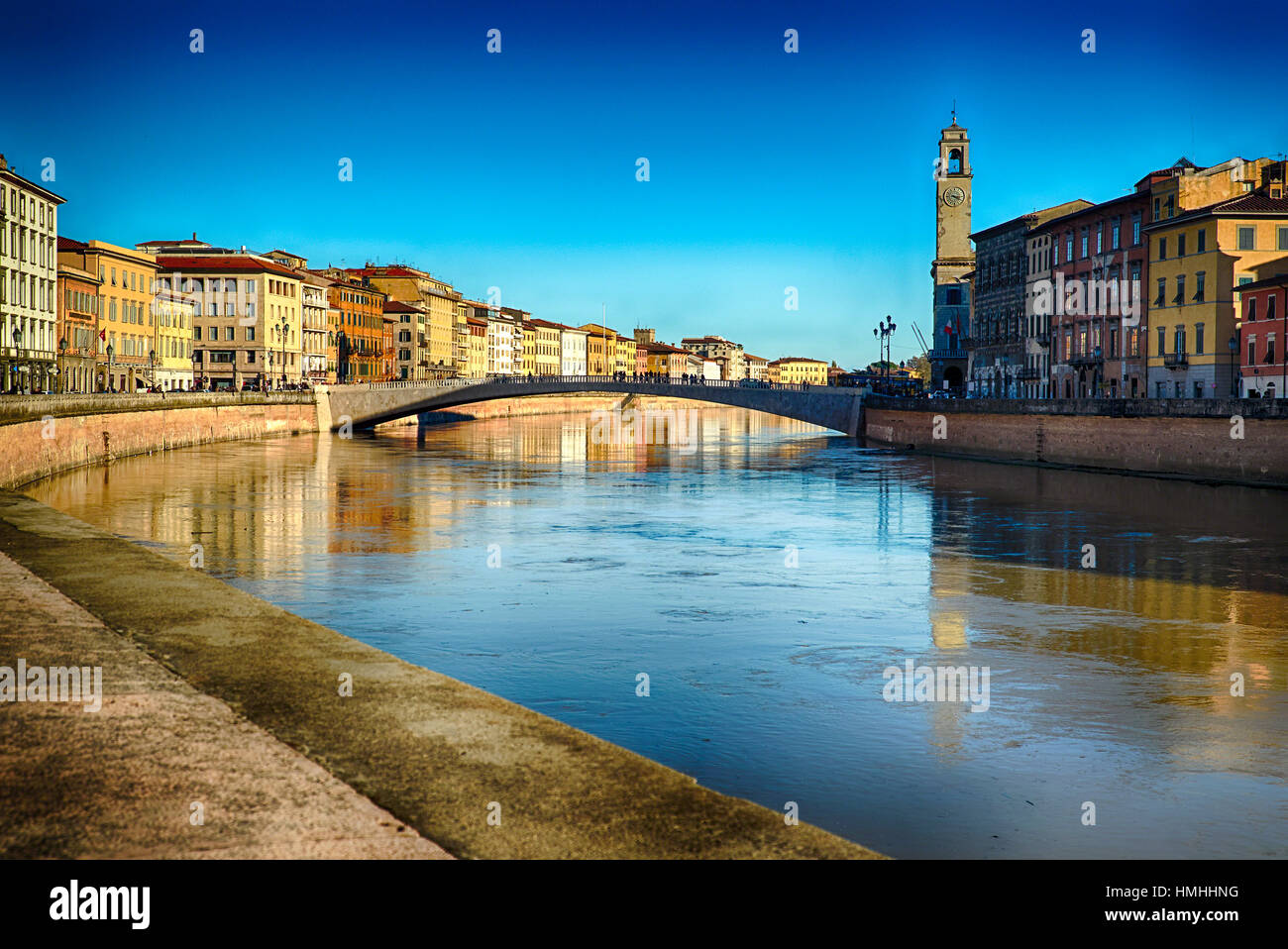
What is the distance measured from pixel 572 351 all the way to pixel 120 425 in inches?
5392

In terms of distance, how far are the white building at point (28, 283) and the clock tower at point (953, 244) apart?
5254 cm

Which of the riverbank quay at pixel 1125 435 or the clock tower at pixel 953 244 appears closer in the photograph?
the riverbank quay at pixel 1125 435

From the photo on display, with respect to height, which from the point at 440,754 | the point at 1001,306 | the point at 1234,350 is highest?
the point at 1001,306

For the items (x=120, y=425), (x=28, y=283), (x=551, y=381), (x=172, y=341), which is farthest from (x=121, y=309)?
(x=120, y=425)

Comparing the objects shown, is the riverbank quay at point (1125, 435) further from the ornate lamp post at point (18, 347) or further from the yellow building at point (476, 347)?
the yellow building at point (476, 347)

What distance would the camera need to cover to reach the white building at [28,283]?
53844 millimetres

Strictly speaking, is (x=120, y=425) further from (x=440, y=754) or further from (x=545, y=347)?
(x=545, y=347)

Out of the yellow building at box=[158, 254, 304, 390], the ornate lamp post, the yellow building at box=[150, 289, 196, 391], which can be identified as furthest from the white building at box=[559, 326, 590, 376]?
the ornate lamp post

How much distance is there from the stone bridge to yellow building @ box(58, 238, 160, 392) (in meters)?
10.4

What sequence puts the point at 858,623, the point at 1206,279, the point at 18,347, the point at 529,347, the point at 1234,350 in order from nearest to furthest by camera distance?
the point at 858,623, the point at 1234,350, the point at 1206,279, the point at 18,347, the point at 529,347

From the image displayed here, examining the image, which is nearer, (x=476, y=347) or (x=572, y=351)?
(x=476, y=347)

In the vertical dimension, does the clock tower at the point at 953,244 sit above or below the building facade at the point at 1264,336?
above

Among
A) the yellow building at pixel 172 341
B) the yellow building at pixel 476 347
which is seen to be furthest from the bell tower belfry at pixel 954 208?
the yellow building at pixel 476 347

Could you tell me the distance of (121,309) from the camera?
72688 millimetres
